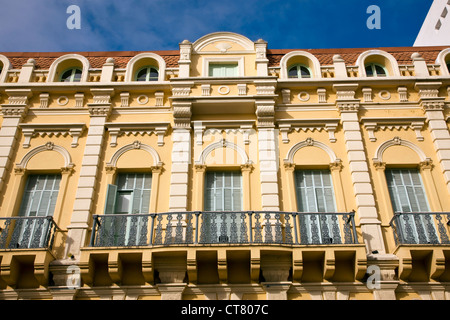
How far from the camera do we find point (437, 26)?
87.5 feet

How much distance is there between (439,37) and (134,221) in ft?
73.8

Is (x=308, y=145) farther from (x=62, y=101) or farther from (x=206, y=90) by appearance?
(x=62, y=101)

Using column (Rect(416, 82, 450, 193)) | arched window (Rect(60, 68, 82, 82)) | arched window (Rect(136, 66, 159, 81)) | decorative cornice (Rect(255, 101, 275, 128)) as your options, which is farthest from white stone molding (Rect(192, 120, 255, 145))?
column (Rect(416, 82, 450, 193))

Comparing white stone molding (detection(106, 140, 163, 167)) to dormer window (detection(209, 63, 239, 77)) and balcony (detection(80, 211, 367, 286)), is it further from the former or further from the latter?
dormer window (detection(209, 63, 239, 77))

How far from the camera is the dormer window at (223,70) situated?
14.8m

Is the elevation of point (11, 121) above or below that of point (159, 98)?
below

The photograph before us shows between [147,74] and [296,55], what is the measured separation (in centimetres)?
495

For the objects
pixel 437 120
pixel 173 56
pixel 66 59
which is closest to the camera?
pixel 437 120

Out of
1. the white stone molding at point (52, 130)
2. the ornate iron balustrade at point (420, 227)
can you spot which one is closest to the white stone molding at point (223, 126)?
the white stone molding at point (52, 130)

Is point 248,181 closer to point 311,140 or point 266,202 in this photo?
point 266,202

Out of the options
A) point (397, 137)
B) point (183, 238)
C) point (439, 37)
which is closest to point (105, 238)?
point (183, 238)

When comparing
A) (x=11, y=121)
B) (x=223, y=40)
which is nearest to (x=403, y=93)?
(x=223, y=40)

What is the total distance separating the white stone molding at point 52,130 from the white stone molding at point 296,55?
638 centimetres

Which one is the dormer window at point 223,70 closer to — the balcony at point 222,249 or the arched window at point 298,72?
→ the arched window at point 298,72
